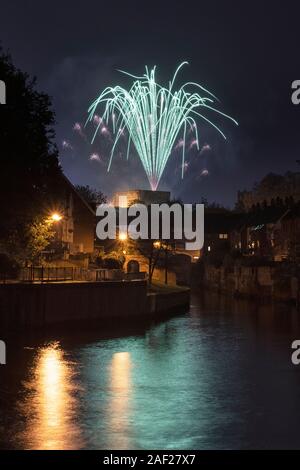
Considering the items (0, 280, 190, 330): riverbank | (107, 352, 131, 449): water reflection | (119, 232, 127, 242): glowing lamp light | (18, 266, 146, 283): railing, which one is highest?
(119, 232, 127, 242): glowing lamp light

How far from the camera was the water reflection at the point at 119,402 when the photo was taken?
24.0 metres

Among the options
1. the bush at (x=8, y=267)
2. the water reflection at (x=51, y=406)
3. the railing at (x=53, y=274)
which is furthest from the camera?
the railing at (x=53, y=274)

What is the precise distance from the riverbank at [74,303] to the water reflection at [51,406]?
999cm

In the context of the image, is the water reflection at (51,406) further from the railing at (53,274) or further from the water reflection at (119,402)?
the railing at (53,274)

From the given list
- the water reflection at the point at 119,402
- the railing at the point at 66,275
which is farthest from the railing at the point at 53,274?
the water reflection at the point at 119,402

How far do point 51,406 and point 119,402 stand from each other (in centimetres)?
299

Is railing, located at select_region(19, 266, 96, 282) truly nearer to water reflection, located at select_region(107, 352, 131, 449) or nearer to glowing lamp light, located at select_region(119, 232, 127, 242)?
water reflection, located at select_region(107, 352, 131, 449)

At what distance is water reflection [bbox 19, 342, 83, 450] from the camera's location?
23.7 m

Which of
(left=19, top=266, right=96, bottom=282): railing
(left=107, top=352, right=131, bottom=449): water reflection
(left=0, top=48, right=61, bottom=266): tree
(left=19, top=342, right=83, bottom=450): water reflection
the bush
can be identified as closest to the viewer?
(left=19, top=342, right=83, bottom=450): water reflection

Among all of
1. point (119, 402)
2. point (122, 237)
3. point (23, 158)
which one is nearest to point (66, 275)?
→ point (23, 158)

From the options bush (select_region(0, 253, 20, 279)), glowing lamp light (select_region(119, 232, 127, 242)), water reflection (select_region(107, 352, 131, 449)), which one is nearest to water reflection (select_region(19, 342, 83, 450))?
water reflection (select_region(107, 352, 131, 449))

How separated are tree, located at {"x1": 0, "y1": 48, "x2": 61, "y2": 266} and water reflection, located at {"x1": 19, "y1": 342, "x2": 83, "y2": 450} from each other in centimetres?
1161

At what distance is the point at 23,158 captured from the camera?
45.9m

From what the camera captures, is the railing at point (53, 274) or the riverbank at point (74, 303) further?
the railing at point (53, 274)
